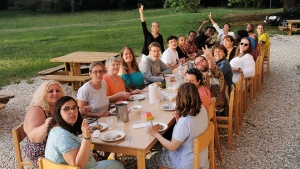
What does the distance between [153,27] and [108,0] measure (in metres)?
36.4

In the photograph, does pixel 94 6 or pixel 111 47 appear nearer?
pixel 111 47

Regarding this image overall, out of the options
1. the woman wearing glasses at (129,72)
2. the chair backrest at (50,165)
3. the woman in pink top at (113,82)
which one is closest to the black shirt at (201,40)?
the woman wearing glasses at (129,72)

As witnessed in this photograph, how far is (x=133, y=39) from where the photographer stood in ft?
49.5

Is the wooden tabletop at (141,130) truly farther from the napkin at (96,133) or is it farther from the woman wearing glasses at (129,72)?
the woman wearing glasses at (129,72)

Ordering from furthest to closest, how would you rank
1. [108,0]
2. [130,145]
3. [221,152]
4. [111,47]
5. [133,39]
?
1. [108,0]
2. [133,39]
3. [111,47]
4. [221,152]
5. [130,145]

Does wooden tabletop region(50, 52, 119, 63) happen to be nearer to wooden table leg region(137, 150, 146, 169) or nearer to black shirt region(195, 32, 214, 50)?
black shirt region(195, 32, 214, 50)

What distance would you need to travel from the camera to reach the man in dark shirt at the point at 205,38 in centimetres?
788

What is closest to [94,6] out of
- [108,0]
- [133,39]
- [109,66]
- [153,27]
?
[108,0]

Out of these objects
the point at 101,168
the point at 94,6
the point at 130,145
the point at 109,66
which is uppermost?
the point at 94,6

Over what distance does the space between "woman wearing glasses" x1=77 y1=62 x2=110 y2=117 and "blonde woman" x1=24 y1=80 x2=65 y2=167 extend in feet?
2.05

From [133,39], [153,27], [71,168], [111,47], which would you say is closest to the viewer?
[71,168]

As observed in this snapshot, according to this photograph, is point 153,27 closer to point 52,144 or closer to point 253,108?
point 253,108

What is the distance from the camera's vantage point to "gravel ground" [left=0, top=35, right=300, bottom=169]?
3.76 m

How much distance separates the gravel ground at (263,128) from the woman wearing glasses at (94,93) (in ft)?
2.68
